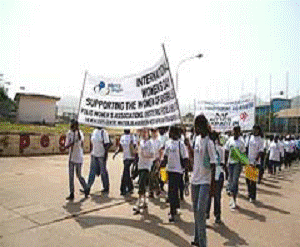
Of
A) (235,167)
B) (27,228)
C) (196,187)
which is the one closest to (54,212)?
(27,228)

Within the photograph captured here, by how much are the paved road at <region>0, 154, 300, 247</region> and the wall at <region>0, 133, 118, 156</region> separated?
671cm

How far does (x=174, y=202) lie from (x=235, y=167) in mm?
2017

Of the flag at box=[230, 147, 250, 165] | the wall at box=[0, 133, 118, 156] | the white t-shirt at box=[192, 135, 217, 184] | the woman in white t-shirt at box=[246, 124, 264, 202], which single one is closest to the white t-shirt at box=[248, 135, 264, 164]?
the woman in white t-shirt at box=[246, 124, 264, 202]

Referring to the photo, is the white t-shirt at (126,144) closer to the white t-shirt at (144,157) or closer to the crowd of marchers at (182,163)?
the crowd of marchers at (182,163)

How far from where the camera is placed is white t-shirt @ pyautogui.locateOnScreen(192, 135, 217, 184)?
162 inches

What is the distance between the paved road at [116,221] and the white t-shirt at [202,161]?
3.41ft

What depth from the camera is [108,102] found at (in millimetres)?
6375

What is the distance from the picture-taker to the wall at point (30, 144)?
14.2 meters

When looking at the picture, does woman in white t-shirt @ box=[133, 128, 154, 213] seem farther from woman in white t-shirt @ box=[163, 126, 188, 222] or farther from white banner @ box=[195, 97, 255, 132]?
white banner @ box=[195, 97, 255, 132]

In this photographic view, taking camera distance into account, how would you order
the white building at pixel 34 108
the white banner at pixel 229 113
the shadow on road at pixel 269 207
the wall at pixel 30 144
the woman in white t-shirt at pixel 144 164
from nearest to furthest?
the woman in white t-shirt at pixel 144 164 → the shadow on road at pixel 269 207 → the white banner at pixel 229 113 → the wall at pixel 30 144 → the white building at pixel 34 108

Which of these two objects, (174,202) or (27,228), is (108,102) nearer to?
(174,202)

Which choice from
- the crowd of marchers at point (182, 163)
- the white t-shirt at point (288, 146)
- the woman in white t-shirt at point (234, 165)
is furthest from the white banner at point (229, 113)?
the white t-shirt at point (288, 146)

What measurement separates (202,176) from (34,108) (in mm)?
28707

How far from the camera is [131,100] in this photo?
620 cm
